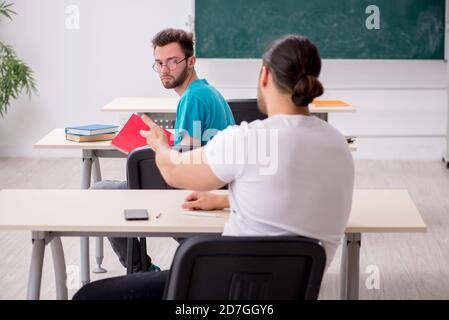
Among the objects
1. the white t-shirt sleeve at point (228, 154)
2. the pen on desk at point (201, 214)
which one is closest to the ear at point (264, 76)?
the white t-shirt sleeve at point (228, 154)

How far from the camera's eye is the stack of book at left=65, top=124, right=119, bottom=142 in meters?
4.83

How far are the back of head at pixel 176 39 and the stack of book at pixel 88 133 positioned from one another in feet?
2.77

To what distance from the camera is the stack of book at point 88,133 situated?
4832 mm

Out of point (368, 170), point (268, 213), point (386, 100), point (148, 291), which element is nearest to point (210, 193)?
point (148, 291)

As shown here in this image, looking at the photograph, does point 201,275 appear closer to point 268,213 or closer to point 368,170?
point 268,213

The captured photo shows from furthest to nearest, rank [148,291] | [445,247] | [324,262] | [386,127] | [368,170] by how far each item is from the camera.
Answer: [386,127], [368,170], [445,247], [148,291], [324,262]

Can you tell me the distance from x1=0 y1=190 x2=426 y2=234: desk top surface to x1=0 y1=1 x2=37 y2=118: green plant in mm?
4304

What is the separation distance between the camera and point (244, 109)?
5094mm

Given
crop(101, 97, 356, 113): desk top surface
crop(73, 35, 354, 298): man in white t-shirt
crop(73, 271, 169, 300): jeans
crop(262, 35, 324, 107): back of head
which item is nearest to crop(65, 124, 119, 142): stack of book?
crop(101, 97, 356, 113): desk top surface

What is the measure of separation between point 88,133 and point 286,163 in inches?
103

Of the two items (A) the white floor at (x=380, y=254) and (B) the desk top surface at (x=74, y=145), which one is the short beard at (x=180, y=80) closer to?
(B) the desk top surface at (x=74, y=145)

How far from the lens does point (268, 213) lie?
244 centimetres

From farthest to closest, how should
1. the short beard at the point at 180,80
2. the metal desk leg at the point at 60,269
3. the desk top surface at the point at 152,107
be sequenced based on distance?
the desk top surface at the point at 152,107 < the short beard at the point at 180,80 < the metal desk leg at the point at 60,269
